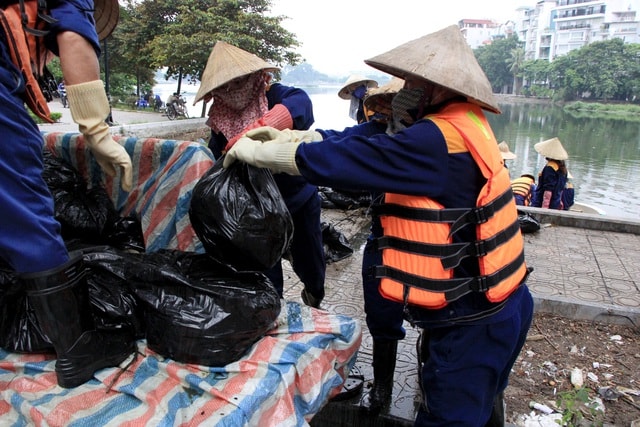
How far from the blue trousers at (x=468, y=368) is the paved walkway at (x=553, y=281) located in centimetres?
65

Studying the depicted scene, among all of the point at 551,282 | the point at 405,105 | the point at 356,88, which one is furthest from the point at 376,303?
the point at 356,88

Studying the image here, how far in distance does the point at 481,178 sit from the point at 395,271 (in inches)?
16.8

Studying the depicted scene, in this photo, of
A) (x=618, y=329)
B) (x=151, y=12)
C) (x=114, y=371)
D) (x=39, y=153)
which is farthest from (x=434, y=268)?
(x=151, y=12)

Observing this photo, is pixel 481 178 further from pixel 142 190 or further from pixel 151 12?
pixel 151 12

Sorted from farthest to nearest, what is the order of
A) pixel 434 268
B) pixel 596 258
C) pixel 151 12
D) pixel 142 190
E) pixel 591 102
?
1. pixel 591 102
2. pixel 151 12
3. pixel 596 258
4. pixel 142 190
5. pixel 434 268

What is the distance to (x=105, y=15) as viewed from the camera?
2244 millimetres

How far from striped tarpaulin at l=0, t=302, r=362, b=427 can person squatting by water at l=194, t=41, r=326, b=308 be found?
83 cm

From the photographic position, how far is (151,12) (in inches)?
738

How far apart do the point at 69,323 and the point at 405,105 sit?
55.2 inches

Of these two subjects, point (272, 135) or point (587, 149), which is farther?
point (587, 149)

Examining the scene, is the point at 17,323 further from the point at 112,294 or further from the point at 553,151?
the point at 553,151

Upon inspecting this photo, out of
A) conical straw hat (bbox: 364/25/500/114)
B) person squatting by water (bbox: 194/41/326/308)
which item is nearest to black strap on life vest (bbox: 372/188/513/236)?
conical straw hat (bbox: 364/25/500/114)

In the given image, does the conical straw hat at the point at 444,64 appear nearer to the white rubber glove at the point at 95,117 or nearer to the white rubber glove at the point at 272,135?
the white rubber glove at the point at 272,135

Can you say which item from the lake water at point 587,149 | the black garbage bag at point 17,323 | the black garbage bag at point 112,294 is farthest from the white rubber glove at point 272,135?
the lake water at point 587,149
